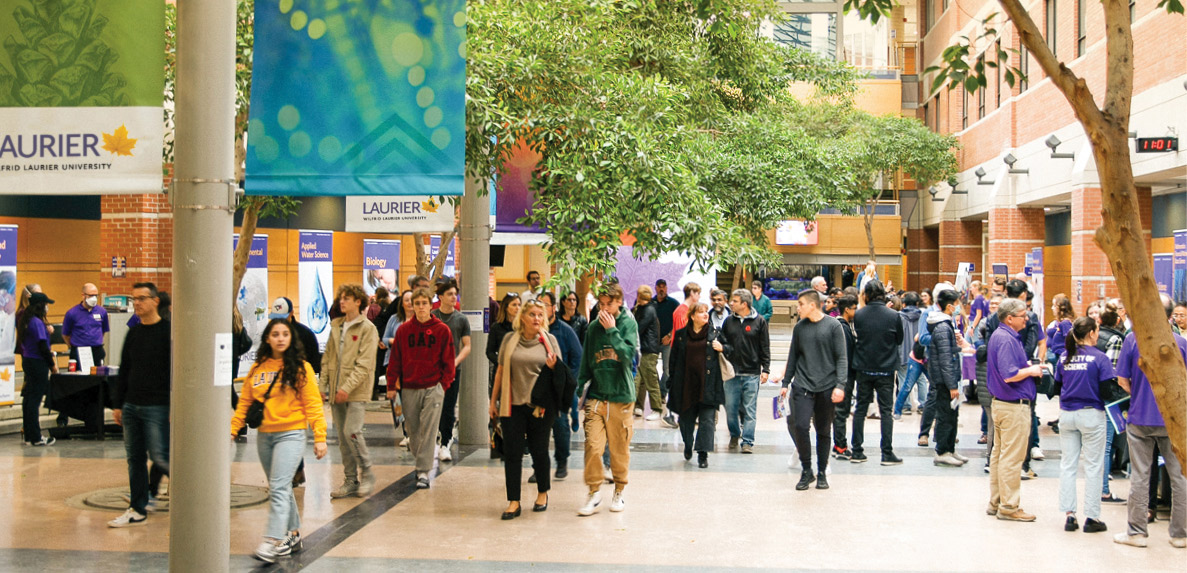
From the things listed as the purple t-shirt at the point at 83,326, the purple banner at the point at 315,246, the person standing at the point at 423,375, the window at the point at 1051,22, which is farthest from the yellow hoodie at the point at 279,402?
the window at the point at 1051,22

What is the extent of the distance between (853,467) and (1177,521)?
3.94 metres

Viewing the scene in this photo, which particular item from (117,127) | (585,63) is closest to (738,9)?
(585,63)

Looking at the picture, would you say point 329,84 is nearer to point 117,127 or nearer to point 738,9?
point 117,127

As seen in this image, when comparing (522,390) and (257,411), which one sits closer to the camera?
(257,411)

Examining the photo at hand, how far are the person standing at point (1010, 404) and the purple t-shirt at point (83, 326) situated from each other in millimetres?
11687

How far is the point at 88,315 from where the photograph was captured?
576 inches

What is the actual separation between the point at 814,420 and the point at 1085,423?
2.64m

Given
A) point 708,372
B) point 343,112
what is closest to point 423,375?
point 708,372

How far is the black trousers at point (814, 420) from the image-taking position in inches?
416

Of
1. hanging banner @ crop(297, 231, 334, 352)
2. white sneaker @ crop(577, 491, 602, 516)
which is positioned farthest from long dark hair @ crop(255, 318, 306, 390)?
hanging banner @ crop(297, 231, 334, 352)

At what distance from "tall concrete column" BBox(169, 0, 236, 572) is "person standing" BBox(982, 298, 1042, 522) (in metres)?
6.33

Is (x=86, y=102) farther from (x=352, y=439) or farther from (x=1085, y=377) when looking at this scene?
(x=1085, y=377)

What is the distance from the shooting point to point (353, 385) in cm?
964

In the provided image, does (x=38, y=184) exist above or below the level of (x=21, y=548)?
above
